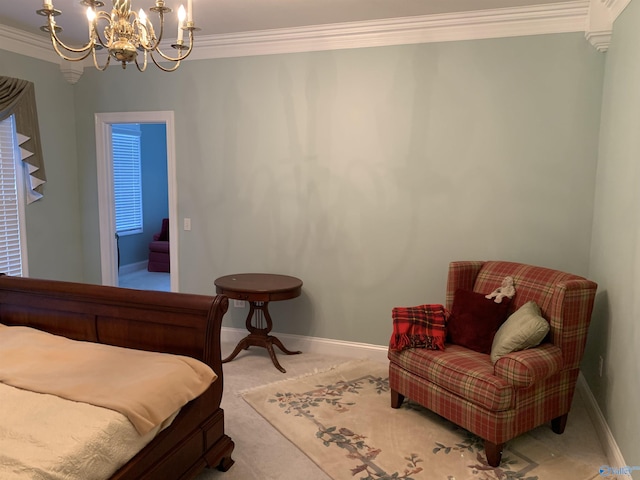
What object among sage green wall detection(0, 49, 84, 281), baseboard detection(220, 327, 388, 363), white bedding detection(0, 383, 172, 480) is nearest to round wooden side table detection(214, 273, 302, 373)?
baseboard detection(220, 327, 388, 363)

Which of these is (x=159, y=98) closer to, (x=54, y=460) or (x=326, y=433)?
(x=326, y=433)

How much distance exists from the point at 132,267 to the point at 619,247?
21.6 ft

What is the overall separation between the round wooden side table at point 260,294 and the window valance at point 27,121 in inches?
73.4

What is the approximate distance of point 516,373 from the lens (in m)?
2.46

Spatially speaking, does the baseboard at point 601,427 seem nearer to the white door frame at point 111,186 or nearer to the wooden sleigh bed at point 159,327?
the wooden sleigh bed at point 159,327

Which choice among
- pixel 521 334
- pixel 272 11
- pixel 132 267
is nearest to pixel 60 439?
pixel 521 334

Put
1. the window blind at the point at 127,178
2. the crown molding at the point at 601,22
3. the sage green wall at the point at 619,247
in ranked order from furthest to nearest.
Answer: the window blind at the point at 127,178, the crown molding at the point at 601,22, the sage green wall at the point at 619,247

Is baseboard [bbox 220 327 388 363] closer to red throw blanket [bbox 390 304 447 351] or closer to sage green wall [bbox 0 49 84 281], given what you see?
red throw blanket [bbox 390 304 447 351]

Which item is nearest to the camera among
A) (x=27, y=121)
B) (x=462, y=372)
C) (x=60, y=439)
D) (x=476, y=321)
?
(x=60, y=439)

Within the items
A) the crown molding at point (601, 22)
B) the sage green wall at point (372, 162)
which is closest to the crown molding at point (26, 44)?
the sage green wall at point (372, 162)

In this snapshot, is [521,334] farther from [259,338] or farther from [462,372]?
[259,338]

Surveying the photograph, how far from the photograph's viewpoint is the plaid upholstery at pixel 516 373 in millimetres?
2496

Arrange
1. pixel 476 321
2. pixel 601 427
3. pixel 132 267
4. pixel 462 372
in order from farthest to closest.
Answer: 1. pixel 132 267
2. pixel 476 321
3. pixel 601 427
4. pixel 462 372

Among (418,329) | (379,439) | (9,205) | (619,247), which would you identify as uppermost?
(9,205)
